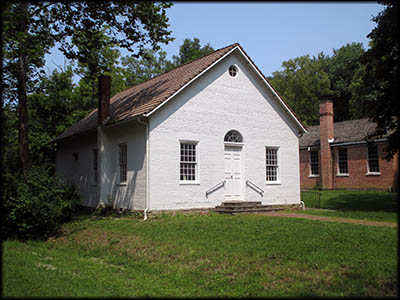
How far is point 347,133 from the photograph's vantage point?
30.2 metres

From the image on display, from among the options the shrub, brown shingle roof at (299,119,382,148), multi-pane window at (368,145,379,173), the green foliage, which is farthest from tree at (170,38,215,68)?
the shrub

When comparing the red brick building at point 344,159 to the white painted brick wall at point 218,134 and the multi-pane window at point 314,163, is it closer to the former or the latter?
the multi-pane window at point 314,163

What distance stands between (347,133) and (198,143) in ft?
59.0

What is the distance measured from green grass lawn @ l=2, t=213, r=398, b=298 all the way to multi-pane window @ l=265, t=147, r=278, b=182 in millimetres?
5602

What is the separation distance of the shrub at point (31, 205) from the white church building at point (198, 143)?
10.7 ft

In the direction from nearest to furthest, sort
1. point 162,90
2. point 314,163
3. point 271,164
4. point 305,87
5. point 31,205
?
point 31,205 → point 162,90 → point 271,164 → point 314,163 → point 305,87

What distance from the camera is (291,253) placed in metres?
9.09

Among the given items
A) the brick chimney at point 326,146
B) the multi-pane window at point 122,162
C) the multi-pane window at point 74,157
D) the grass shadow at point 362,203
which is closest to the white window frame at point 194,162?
the multi-pane window at point 122,162

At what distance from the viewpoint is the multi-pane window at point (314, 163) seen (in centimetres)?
3166

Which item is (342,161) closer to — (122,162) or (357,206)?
(357,206)

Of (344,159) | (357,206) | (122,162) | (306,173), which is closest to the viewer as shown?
(122,162)

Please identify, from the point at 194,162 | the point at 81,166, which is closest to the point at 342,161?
the point at 194,162

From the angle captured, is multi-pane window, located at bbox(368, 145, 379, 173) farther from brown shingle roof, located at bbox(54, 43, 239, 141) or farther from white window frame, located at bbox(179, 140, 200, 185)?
white window frame, located at bbox(179, 140, 200, 185)

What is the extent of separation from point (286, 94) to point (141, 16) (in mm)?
39425
